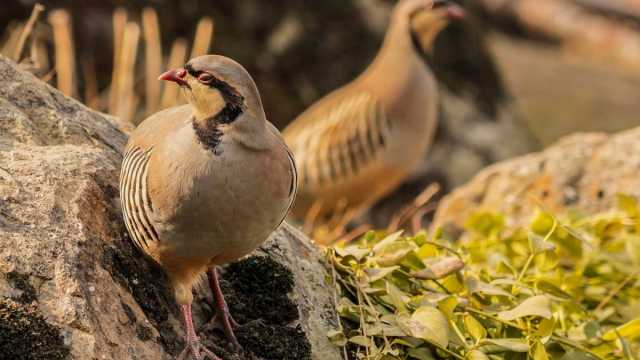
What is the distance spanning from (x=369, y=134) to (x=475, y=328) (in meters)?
3.73

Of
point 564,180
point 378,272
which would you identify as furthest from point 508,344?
point 564,180

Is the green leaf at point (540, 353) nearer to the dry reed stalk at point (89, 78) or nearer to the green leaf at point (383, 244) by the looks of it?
the green leaf at point (383, 244)

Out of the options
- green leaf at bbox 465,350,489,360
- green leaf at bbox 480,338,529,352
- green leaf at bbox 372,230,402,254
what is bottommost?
green leaf at bbox 480,338,529,352

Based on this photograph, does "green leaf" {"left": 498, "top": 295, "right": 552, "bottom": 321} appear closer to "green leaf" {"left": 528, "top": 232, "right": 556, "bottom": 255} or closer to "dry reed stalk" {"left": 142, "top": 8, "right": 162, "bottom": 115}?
"green leaf" {"left": 528, "top": 232, "right": 556, "bottom": 255}

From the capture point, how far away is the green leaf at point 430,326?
2582mm

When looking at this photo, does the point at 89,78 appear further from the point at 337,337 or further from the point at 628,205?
the point at 337,337

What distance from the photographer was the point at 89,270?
221cm

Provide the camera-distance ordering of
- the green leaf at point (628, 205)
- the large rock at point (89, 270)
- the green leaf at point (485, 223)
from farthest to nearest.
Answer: the green leaf at point (485, 223), the green leaf at point (628, 205), the large rock at point (89, 270)

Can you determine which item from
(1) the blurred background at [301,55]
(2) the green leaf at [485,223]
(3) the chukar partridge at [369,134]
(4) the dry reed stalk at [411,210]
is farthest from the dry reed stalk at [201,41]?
(2) the green leaf at [485,223]

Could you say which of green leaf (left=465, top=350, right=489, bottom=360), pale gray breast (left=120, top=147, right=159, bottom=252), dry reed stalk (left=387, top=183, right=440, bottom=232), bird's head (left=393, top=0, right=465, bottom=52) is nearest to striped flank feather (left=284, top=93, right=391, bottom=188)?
dry reed stalk (left=387, top=183, right=440, bottom=232)

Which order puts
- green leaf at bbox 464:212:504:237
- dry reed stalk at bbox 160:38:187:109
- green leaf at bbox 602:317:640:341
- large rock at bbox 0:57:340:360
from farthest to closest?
dry reed stalk at bbox 160:38:187:109 → green leaf at bbox 464:212:504:237 → green leaf at bbox 602:317:640:341 → large rock at bbox 0:57:340:360

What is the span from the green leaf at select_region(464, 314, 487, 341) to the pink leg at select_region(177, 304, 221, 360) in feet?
2.15

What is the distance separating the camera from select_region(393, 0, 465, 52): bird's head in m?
6.62

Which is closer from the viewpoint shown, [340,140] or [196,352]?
[196,352]
